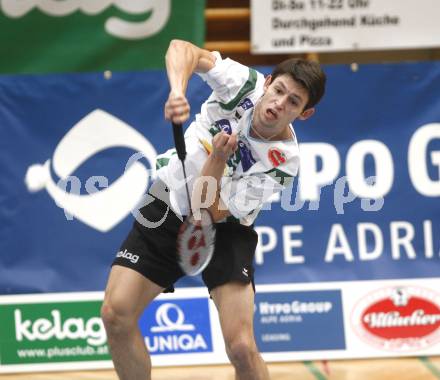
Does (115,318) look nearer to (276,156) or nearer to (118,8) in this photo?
(276,156)

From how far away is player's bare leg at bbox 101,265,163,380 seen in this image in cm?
393

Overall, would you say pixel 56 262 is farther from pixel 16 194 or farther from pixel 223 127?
pixel 223 127

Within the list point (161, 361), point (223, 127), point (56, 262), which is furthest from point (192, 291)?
point (223, 127)

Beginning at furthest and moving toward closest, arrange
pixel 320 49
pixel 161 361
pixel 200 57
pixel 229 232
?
1. pixel 320 49
2. pixel 161 361
3. pixel 229 232
4. pixel 200 57

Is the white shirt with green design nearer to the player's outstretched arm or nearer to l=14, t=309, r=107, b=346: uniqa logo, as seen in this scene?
the player's outstretched arm

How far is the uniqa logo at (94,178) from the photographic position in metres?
5.59

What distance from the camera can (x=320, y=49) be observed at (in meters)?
5.98

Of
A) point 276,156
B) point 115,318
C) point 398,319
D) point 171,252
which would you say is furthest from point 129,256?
point 398,319

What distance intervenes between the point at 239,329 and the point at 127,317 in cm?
52

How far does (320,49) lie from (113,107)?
4.96 feet

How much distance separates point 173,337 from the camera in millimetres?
5531

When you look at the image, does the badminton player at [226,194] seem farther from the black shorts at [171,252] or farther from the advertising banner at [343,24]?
the advertising banner at [343,24]

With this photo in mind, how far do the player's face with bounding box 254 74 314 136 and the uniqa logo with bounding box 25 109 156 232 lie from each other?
185cm

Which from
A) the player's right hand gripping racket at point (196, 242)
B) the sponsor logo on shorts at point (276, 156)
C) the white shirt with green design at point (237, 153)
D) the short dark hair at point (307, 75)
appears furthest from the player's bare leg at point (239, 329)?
the short dark hair at point (307, 75)
